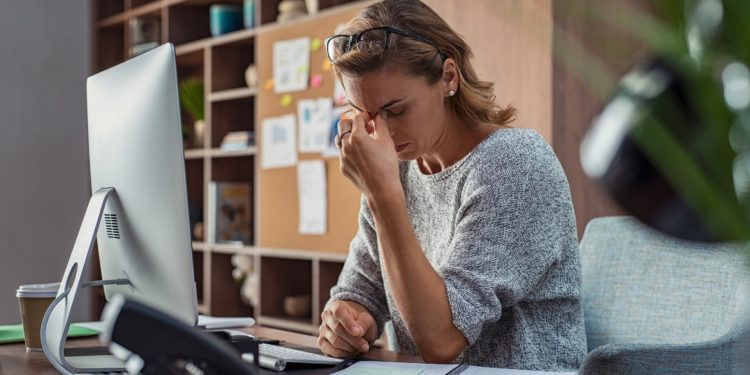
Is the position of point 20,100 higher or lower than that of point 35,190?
higher

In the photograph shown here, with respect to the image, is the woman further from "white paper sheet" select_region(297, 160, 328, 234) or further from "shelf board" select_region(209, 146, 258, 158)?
"shelf board" select_region(209, 146, 258, 158)

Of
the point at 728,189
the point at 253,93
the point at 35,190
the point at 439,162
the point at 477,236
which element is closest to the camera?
the point at 728,189

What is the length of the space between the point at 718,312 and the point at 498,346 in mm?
370

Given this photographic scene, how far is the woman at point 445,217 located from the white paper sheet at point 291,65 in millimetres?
2037

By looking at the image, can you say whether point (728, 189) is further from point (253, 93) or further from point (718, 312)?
point (253, 93)

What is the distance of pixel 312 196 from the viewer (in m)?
3.61

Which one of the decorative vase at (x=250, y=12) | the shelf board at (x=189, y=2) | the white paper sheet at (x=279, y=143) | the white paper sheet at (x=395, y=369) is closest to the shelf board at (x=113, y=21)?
the shelf board at (x=189, y=2)

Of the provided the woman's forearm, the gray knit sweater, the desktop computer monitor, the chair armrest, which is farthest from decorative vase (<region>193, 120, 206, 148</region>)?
the chair armrest

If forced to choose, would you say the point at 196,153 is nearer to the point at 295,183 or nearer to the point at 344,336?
the point at 295,183

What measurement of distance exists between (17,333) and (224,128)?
2777mm

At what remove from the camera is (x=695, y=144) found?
24 cm

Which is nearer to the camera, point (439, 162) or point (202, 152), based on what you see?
point (439, 162)

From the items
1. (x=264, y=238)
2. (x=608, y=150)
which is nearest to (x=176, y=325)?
(x=608, y=150)

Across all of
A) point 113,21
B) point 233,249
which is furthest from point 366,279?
point 113,21
